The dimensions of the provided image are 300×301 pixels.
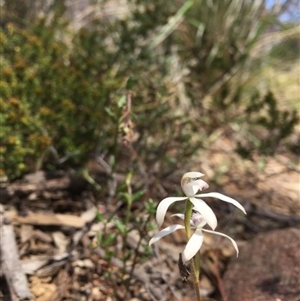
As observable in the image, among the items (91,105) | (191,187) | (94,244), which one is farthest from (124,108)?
(91,105)

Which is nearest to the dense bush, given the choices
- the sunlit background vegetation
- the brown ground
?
the sunlit background vegetation

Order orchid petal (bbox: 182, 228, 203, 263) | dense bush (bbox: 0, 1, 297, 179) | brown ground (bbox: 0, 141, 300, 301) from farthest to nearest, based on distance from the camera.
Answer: dense bush (bbox: 0, 1, 297, 179) < brown ground (bbox: 0, 141, 300, 301) < orchid petal (bbox: 182, 228, 203, 263)

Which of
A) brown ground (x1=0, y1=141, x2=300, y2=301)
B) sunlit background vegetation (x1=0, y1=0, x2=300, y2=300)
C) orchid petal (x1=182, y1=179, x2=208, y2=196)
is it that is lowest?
brown ground (x1=0, y1=141, x2=300, y2=301)

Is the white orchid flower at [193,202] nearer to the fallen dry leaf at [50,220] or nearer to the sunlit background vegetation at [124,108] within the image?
the sunlit background vegetation at [124,108]

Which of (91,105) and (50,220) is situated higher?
(91,105)

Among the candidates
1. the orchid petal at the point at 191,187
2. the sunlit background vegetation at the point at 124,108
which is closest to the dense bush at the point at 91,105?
the sunlit background vegetation at the point at 124,108

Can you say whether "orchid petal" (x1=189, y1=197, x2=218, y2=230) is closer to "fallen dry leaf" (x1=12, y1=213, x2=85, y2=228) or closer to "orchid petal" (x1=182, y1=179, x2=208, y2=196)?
"orchid petal" (x1=182, y1=179, x2=208, y2=196)

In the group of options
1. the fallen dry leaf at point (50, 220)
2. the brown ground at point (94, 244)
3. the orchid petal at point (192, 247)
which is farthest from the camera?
the fallen dry leaf at point (50, 220)

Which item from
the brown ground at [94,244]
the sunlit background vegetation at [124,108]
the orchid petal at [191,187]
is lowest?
the brown ground at [94,244]

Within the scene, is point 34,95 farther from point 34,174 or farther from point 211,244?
point 211,244

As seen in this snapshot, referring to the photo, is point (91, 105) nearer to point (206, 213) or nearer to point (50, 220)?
point (50, 220)

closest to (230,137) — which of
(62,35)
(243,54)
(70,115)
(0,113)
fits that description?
A: (243,54)
